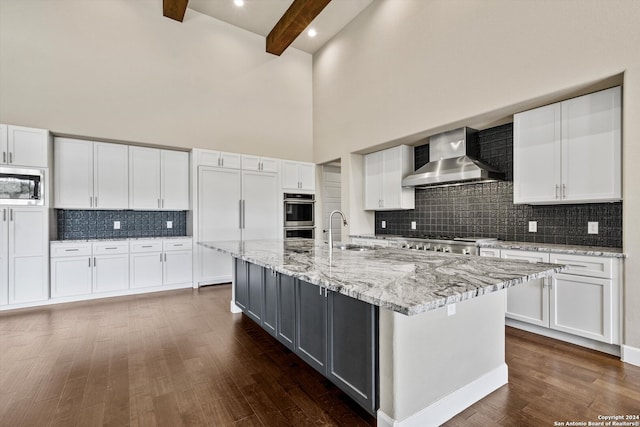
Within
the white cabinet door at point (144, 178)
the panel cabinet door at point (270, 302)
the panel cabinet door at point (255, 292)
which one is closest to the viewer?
the panel cabinet door at point (270, 302)

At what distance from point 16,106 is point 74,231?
1.78 meters

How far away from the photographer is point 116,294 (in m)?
4.36

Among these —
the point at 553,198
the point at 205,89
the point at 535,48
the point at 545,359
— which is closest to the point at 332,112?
the point at 205,89

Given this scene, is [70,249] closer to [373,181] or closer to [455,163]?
[373,181]

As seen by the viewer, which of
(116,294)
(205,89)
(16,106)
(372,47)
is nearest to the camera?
(16,106)

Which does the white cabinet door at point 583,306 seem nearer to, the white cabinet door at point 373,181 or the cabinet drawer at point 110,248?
the white cabinet door at point 373,181

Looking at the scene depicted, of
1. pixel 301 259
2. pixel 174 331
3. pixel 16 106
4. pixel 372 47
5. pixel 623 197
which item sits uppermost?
pixel 372 47

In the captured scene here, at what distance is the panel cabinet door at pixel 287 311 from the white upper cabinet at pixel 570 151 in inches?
105

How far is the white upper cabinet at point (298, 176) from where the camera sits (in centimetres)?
593

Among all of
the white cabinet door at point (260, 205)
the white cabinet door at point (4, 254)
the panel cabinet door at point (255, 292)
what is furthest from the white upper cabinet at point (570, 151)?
the white cabinet door at point (4, 254)

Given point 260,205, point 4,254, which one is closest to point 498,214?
point 260,205

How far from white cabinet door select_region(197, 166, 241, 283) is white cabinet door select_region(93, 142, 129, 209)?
108cm

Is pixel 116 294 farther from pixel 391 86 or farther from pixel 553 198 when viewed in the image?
pixel 553 198

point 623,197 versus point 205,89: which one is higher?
point 205,89
